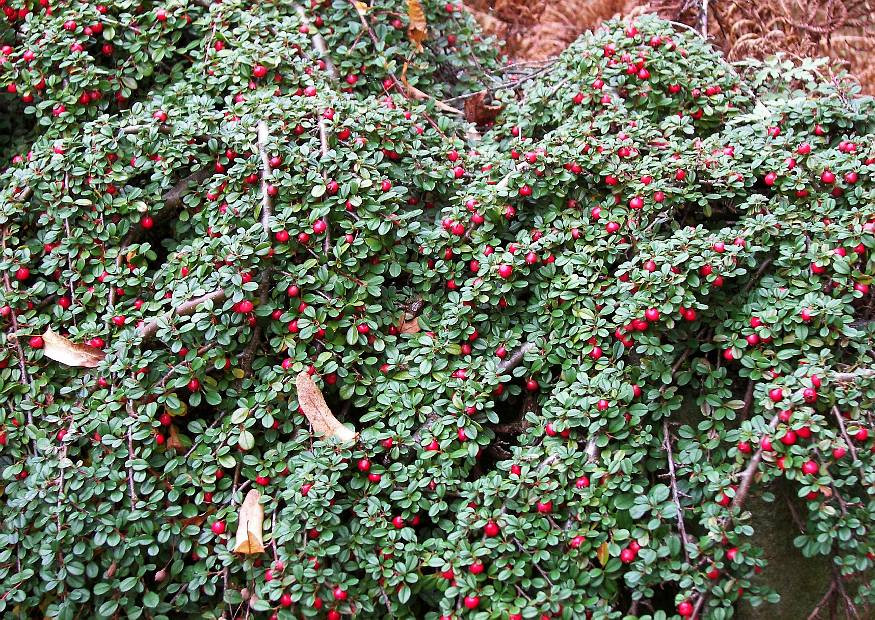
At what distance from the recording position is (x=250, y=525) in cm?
227

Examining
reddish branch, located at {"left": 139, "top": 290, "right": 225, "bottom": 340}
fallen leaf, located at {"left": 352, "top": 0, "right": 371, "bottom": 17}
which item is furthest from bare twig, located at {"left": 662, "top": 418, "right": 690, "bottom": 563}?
fallen leaf, located at {"left": 352, "top": 0, "right": 371, "bottom": 17}

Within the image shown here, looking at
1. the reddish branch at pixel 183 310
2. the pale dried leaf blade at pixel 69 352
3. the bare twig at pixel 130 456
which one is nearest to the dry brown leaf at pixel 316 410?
the reddish branch at pixel 183 310

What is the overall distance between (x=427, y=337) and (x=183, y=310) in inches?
32.9

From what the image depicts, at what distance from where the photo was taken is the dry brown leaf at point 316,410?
2.44 metres

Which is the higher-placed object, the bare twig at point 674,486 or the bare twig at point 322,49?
the bare twig at point 322,49

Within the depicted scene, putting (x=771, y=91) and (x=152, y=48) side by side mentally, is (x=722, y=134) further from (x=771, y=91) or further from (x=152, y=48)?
(x=152, y=48)

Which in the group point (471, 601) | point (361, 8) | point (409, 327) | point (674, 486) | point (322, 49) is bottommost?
point (471, 601)

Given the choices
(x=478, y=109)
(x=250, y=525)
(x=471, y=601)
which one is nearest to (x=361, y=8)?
(x=478, y=109)

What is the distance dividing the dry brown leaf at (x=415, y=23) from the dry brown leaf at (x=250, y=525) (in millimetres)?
2199

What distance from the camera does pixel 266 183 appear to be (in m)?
2.70

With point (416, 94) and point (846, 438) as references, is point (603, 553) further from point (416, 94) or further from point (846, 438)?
point (416, 94)

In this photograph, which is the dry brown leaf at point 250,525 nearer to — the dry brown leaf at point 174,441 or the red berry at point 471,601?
the dry brown leaf at point 174,441

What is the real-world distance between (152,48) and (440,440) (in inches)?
87.2

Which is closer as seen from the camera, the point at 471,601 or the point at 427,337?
the point at 471,601
